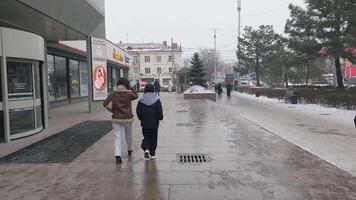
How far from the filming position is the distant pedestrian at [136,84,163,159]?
29.1ft

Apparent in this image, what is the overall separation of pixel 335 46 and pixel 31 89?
18.6 meters

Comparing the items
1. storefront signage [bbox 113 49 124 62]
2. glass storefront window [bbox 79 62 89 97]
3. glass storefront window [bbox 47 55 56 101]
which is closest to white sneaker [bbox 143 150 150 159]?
glass storefront window [bbox 47 55 56 101]

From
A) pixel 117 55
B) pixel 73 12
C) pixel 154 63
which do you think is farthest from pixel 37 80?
pixel 154 63

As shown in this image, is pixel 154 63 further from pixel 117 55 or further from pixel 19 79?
A: pixel 19 79

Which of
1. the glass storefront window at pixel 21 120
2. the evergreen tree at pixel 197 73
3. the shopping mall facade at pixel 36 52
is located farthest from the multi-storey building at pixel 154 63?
the glass storefront window at pixel 21 120

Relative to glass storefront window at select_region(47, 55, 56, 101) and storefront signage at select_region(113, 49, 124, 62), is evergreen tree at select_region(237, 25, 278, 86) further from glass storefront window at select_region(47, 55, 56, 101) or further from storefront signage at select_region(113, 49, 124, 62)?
glass storefront window at select_region(47, 55, 56, 101)

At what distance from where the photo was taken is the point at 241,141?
11180mm

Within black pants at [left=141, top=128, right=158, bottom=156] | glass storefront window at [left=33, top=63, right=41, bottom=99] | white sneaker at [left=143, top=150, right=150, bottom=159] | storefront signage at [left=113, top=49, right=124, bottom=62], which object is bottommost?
white sneaker at [left=143, top=150, right=150, bottom=159]

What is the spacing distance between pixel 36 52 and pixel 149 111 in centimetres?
518

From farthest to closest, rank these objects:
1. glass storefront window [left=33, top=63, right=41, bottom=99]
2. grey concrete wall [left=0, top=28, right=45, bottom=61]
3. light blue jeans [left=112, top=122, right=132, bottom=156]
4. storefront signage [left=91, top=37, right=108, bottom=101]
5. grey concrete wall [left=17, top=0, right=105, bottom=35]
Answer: storefront signage [left=91, top=37, right=108, bottom=101] → grey concrete wall [left=17, top=0, right=105, bottom=35] → glass storefront window [left=33, top=63, right=41, bottom=99] → grey concrete wall [left=0, top=28, right=45, bottom=61] → light blue jeans [left=112, top=122, right=132, bottom=156]

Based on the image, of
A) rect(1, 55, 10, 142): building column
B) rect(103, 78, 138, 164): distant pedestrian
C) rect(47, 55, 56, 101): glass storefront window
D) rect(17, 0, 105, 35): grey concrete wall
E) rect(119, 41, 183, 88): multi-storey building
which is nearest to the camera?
rect(103, 78, 138, 164): distant pedestrian

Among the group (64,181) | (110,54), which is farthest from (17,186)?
(110,54)

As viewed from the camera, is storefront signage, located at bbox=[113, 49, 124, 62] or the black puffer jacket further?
storefront signage, located at bbox=[113, 49, 124, 62]

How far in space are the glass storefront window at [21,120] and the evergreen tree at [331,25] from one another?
54.0ft
